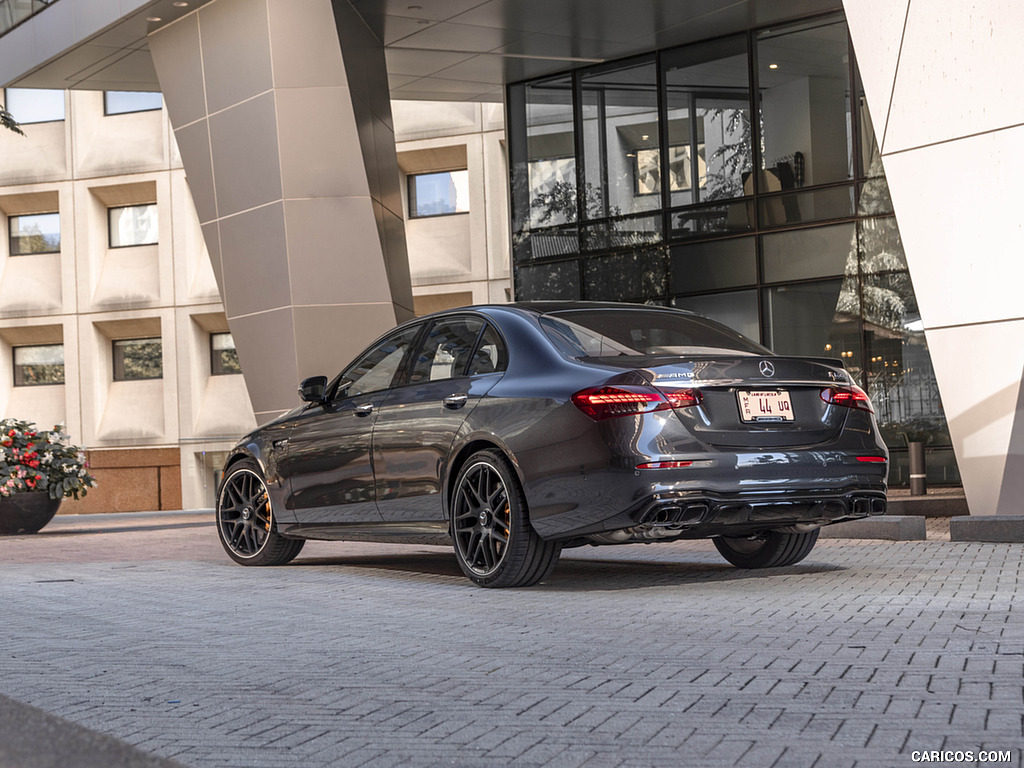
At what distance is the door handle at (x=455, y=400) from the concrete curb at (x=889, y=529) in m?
4.17

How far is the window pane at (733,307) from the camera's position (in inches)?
742

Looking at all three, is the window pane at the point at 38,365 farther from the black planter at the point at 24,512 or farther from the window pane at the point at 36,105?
the black planter at the point at 24,512

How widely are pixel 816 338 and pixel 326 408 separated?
444 inches

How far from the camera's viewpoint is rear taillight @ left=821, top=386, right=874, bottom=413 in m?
6.88

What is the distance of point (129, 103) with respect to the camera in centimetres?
3612

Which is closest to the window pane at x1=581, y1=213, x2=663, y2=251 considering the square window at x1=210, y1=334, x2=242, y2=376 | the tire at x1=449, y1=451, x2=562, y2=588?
the tire at x1=449, y1=451, x2=562, y2=588

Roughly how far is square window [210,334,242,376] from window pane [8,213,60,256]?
18.5ft

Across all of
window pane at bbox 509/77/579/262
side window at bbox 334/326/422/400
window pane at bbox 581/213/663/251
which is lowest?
side window at bbox 334/326/422/400

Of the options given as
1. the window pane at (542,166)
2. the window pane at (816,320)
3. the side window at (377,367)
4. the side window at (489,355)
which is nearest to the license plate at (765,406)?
the side window at (489,355)

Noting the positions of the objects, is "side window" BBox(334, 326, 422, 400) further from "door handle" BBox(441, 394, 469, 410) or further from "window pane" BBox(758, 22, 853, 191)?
"window pane" BBox(758, 22, 853, 191)

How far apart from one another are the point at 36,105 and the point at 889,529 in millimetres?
32773

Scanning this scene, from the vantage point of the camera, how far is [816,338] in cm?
1834

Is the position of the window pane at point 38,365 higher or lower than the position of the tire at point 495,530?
higher

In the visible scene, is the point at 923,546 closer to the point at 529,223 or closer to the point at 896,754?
the point at 896,754
